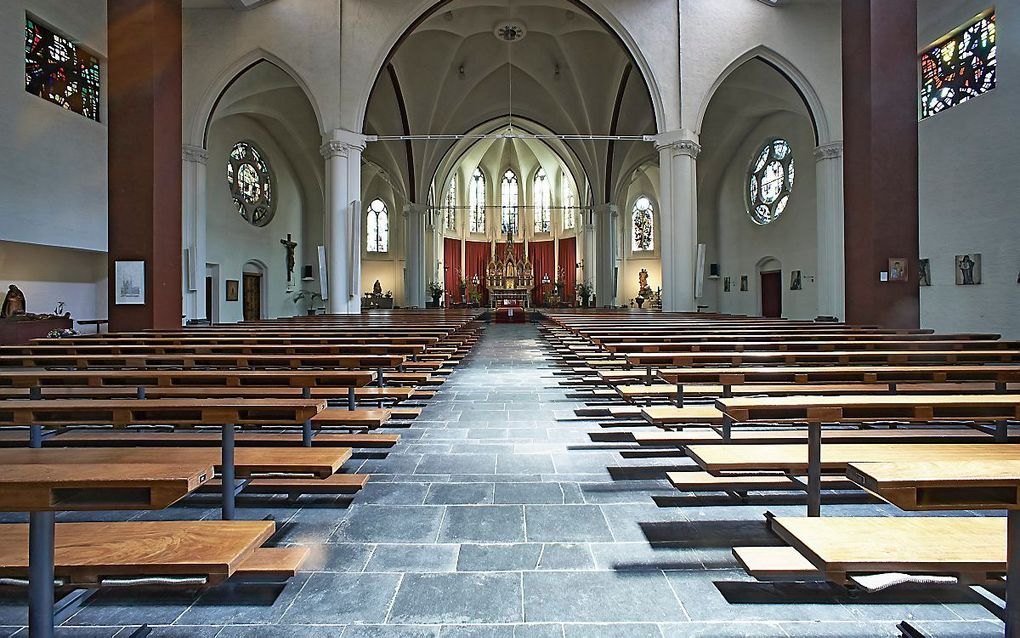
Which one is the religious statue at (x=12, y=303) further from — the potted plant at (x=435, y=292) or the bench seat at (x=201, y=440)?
the potted plant at (x=435, y=292)

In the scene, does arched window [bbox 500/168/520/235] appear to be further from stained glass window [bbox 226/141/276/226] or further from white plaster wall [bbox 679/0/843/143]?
white plaster wall [bbox 679/0/843/143]

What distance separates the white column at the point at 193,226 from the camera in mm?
12789

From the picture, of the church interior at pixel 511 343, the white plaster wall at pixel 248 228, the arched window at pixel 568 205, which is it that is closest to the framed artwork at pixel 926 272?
the church interior at pixel 511 343

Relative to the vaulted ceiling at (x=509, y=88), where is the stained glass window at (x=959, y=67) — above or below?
below

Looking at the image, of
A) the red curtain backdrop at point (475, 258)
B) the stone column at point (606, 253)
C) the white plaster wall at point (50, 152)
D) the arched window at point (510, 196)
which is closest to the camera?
the white plaster wall at point (50, 152)

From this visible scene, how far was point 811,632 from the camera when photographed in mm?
1739

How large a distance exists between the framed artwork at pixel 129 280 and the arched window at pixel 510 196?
23586 millimetres

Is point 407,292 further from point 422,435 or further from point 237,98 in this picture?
point 422,435

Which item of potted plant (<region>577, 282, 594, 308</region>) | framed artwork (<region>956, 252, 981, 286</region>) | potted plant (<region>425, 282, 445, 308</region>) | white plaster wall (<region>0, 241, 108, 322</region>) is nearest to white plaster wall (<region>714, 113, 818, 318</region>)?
framed artwork (<region>956, 252, 981, 286</region>)

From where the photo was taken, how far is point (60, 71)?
11617 millimetres

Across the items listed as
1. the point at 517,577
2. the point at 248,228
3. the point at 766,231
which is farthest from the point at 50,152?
the point at 766,231

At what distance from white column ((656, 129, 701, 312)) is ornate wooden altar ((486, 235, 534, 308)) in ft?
39.9

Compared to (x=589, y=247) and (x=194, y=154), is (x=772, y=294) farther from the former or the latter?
(x=194, y=154)

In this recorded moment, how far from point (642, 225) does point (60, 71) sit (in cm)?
2148
